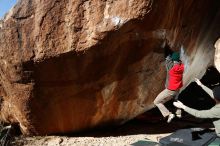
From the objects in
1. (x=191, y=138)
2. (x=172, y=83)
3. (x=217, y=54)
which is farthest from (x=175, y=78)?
(x=217, y=54)

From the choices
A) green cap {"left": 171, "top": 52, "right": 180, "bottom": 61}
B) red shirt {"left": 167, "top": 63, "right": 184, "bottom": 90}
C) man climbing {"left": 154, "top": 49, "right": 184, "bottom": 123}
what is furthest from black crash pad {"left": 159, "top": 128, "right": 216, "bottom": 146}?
green cap {"left": 171, "top": 52, "right": 180, "bottom": 61}

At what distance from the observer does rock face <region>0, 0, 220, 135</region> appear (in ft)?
17.9

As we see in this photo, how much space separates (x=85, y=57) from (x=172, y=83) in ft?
4.45

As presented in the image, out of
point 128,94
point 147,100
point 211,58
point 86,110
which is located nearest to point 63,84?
point 86,110

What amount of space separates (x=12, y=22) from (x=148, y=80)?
2.25 metres

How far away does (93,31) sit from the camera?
5.42m

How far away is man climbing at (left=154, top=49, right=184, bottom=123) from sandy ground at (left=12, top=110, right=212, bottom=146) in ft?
1.73

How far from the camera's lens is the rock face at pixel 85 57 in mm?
5445

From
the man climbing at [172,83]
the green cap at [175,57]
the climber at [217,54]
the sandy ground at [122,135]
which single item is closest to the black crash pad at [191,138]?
the man climbing at [172,83]

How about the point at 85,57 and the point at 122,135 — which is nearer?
the point at 85,57

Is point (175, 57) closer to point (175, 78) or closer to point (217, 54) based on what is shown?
point (175, 78)

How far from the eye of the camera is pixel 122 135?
6.66 m

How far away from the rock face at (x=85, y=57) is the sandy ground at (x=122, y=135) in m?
0.15

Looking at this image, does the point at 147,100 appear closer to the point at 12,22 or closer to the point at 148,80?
the point at 148,80
